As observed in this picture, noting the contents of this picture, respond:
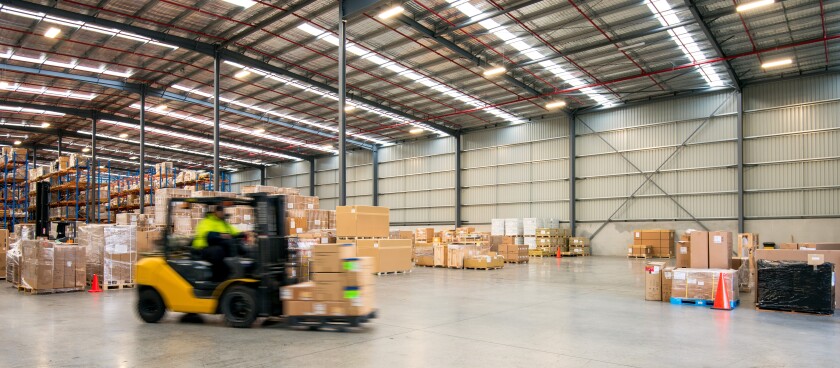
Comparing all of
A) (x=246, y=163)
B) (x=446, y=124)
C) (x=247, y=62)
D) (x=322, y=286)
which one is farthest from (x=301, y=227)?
(x=246, y=163)

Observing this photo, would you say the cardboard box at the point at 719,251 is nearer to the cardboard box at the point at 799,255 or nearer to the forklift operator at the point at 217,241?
the cardboard box at the point at 799,255

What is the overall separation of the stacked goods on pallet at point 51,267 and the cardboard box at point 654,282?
1062cm

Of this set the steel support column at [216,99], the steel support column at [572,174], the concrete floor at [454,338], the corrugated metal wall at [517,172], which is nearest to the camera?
the concrete floor at [454,338]

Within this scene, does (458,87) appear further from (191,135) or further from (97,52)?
(191,135)

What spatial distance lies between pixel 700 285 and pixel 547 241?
1503 cm

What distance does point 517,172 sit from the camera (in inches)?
1027

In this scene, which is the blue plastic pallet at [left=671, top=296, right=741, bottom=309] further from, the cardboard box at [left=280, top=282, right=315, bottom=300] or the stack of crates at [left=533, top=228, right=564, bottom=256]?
the stack of crates at [left=533, top=228, right=564, bottom=256]

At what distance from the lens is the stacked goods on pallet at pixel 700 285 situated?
8125 millimetres

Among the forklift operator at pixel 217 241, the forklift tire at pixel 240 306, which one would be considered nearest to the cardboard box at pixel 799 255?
the forklift tire at pixel 240 306

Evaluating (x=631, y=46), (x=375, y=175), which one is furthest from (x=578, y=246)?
(x=375, y=175)

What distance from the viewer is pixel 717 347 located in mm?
5324

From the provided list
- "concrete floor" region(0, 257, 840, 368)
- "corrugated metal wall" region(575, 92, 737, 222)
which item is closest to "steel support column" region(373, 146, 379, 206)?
"corrugated metal wall" region(575, 92, 737, 222)

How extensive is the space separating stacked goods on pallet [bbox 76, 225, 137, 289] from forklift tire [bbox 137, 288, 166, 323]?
488 cm

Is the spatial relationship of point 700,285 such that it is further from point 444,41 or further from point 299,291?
point 444,41
